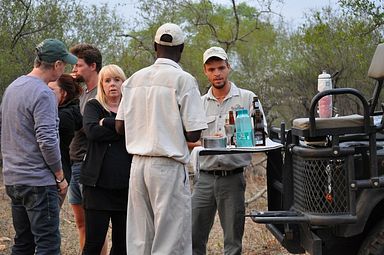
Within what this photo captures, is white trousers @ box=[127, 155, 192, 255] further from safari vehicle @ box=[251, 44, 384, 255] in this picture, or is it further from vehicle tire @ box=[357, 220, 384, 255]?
vehicle tire @ box=[357, 220, 384, 255]

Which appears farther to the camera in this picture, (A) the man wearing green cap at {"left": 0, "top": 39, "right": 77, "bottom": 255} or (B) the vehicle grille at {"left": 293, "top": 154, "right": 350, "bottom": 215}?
(A) the man wearing green cap at {"left": 0, "top": 39, "right": 77, "bottom": 255}

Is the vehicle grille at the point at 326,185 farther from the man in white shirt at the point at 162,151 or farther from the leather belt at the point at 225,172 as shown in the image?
the leather belt at the point at 225,172

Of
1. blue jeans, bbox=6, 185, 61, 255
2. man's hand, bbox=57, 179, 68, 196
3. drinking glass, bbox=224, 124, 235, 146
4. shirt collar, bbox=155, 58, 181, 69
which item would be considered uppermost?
shirt collar, bbox=155, 58, 181, 69

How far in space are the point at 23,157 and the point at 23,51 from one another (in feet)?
39.9

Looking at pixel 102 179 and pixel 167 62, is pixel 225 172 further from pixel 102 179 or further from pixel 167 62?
pixel 167 62

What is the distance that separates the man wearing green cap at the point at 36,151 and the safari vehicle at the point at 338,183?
1.37 m

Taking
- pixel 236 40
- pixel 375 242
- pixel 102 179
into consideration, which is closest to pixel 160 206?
pixel 102 179

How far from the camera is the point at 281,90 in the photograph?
63.2 ft

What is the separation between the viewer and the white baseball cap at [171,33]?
4035mm

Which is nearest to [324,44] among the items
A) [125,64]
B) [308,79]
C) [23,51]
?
[308,79]

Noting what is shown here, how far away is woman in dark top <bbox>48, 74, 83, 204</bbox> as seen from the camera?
4836mm

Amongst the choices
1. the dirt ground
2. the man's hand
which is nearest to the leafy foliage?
the dirt ground

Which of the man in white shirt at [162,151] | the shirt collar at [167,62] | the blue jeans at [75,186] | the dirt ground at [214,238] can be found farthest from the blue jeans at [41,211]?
the dirt ground at [214,238]

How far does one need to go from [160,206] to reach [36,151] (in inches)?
36.9
